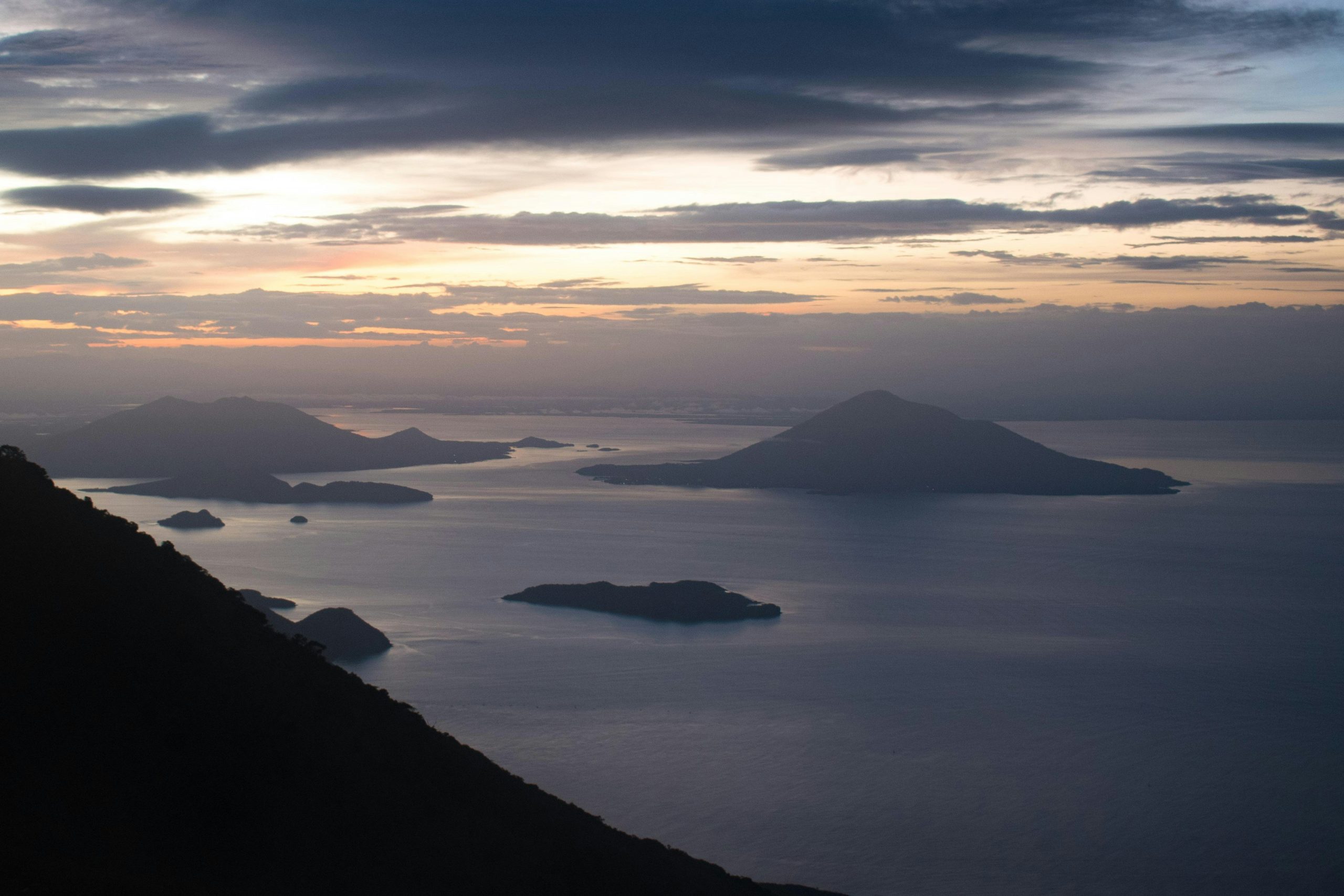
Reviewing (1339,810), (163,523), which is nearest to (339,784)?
(1339,810)

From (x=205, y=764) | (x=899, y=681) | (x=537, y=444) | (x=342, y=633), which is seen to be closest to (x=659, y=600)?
(x=899, y=681)

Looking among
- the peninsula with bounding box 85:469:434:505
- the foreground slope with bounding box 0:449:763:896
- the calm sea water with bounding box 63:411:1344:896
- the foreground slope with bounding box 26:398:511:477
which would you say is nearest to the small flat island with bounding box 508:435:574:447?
the foreground slope with bounding box 26:398:511:477

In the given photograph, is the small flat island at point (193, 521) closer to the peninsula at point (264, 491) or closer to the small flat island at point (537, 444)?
the peninsula at point (264, 491)

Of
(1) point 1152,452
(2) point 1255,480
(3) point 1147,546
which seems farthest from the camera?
(1) point 1152,452

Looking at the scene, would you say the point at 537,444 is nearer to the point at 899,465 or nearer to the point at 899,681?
the point at 899,465

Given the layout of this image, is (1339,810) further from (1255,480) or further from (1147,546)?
(1255,480)

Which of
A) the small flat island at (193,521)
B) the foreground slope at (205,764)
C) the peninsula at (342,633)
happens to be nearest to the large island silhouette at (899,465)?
the small flat island at (193,521)

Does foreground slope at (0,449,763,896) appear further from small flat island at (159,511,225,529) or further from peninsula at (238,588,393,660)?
small flat island at (159,511,225,529)
